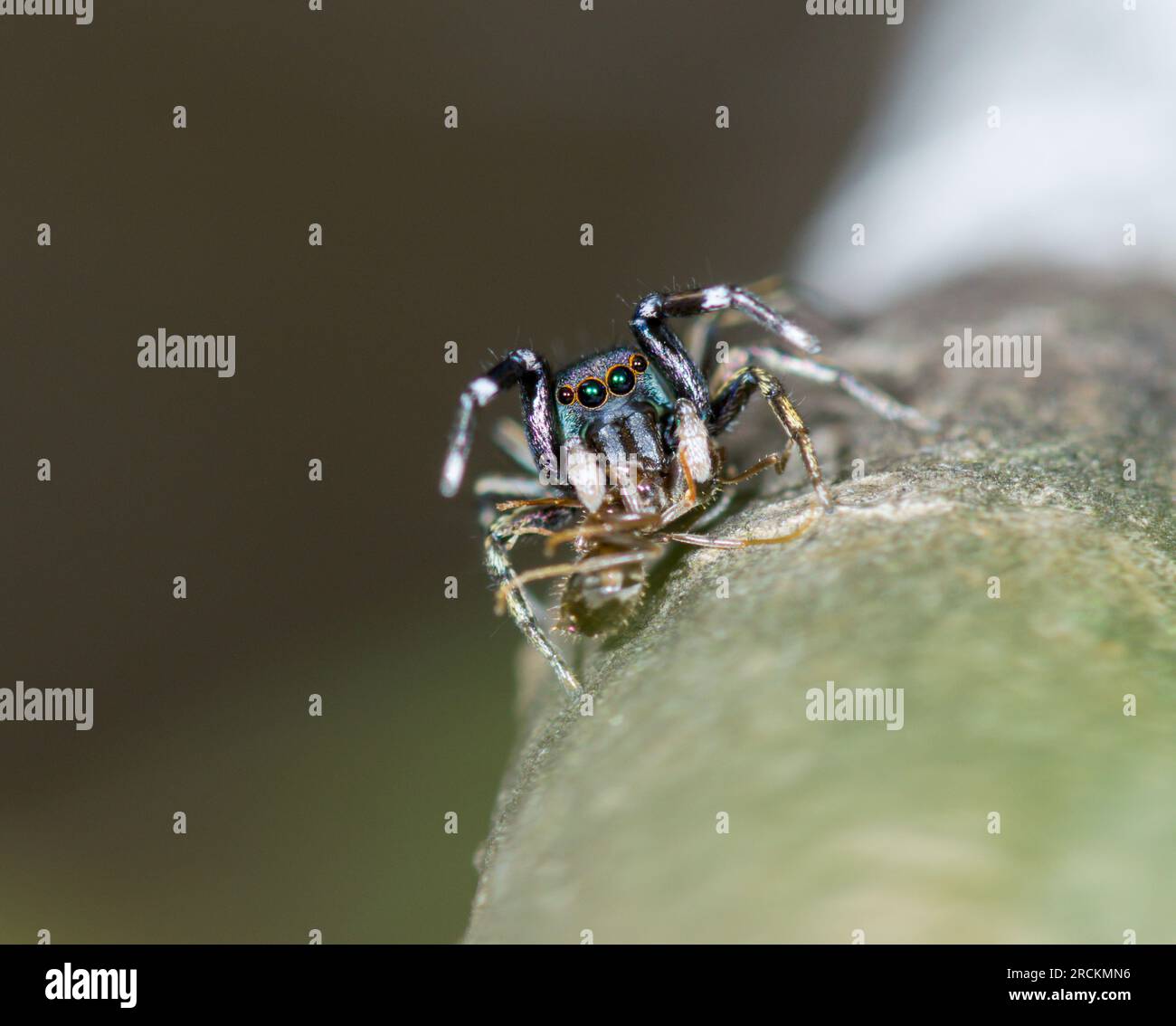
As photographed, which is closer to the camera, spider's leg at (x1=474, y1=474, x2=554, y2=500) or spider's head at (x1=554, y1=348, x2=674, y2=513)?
spider's head at (x1=554, y1=348, x2=674, y2=513)

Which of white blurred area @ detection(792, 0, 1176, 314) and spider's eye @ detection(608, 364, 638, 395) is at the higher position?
white blurred area @ detection(792, 0, 1176, 314)

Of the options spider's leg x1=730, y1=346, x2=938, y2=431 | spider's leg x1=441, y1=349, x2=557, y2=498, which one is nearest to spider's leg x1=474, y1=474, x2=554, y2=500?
spider's leg x1=441, y1=349, x2=557, y2=498

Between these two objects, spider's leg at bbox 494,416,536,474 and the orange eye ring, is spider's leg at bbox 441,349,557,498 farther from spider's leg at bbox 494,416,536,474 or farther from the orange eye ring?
spider's leg at bbox 494,416,536,474

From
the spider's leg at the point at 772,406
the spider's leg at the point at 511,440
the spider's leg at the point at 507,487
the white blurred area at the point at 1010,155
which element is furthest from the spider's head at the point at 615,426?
the white blurred area at the point at 1010,155

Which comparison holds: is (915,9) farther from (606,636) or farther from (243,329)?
(606,636)

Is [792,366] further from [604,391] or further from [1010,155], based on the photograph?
[1010,155]
